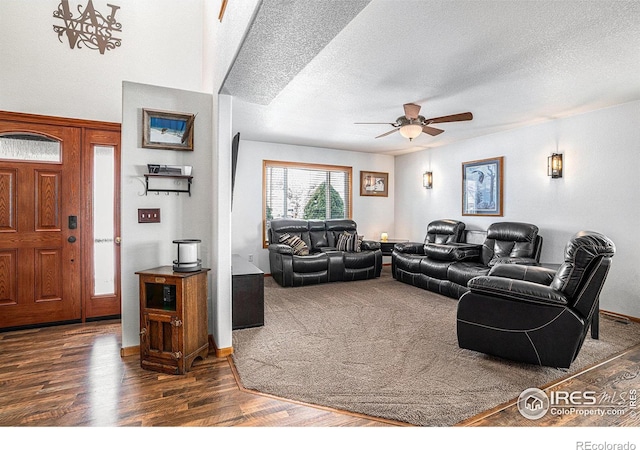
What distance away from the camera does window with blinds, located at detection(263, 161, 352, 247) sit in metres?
6.33

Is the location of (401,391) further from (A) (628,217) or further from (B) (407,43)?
(A) (628,217)

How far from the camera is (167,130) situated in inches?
112

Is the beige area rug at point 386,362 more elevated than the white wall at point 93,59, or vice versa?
the white wall at point 93,59

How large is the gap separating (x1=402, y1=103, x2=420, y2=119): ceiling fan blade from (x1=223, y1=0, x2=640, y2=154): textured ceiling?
10 centimetres

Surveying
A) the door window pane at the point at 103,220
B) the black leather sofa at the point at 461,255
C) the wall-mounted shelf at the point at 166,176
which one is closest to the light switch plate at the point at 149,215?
the wall-mounted shelf at the point at 166,176

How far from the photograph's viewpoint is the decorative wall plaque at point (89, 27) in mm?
3484

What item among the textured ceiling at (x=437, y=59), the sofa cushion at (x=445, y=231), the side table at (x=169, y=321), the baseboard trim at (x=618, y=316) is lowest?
the baseboard trim at (x=618, y=316)

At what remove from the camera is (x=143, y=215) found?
280 cm

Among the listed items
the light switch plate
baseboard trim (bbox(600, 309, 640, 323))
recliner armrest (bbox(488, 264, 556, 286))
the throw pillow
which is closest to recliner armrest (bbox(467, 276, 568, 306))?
recliner armrest (bbox(488, 264, 556, 286))

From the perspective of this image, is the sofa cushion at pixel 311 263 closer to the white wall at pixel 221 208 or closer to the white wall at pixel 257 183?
the white wall at pixel 257 183

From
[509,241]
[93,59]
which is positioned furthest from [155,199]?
[509,241]

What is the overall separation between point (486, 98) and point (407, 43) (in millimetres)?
1752

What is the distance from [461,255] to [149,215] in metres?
4.10

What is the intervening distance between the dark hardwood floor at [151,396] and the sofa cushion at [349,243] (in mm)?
3546
